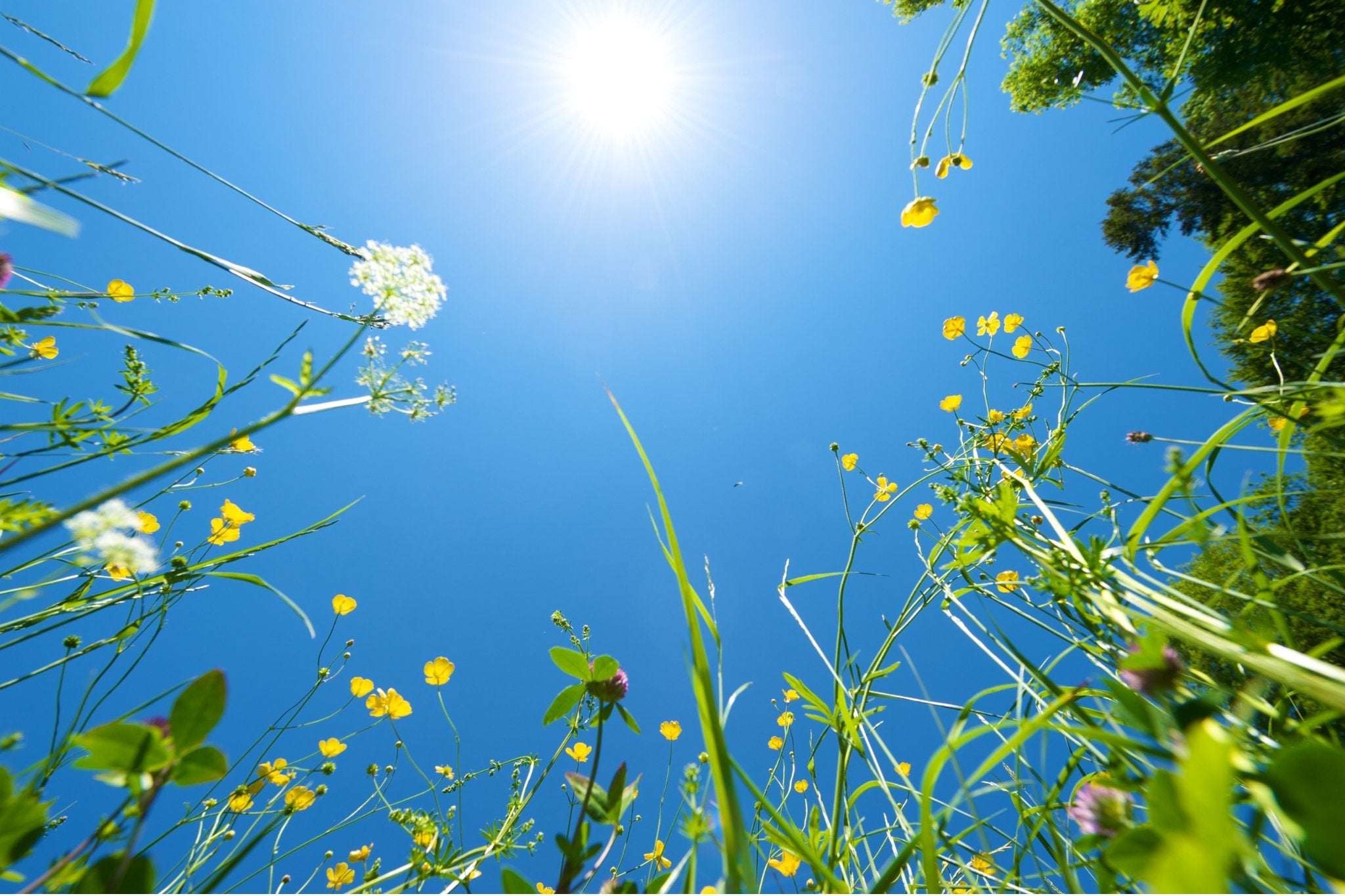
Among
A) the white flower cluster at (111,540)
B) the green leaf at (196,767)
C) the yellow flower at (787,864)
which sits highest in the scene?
the white flower cluster at (111,540)

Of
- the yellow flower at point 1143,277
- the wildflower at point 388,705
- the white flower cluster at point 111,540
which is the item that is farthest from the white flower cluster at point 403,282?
the yellow flower at point 1143,277

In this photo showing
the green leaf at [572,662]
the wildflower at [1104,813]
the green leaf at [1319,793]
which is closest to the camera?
the green leaf at [1319,793]

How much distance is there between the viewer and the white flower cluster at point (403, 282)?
0.85 meters

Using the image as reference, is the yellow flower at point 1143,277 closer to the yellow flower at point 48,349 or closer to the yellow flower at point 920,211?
the yellow flower at point 920,211

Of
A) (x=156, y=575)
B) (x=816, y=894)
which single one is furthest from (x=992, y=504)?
(x=156, y=575)

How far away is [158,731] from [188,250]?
432 mm

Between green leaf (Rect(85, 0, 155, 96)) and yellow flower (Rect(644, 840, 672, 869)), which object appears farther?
yellow flower (Rect(644, 840, 672, 869))

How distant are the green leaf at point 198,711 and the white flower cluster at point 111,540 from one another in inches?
11.0

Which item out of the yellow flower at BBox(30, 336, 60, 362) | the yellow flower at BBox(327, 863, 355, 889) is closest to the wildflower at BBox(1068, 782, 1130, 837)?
the yellow flower at BBox(327, 863, 355, 889)

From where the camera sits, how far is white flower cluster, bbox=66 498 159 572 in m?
0.49

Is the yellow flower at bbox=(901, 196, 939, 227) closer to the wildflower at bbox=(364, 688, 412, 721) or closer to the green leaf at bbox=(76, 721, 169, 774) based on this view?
the green leaf at bbox=(76, 721, 169, 774)

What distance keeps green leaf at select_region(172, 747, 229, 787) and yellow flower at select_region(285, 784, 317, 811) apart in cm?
85

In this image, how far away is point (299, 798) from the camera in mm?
964

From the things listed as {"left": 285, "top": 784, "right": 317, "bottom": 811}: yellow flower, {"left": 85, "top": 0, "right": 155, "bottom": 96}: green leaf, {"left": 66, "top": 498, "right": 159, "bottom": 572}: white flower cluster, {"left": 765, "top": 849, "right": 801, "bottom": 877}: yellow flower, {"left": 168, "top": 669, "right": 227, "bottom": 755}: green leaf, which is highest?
{"left": 85, "top": 0, "right": 155, "bottom": 96}: green leaf
